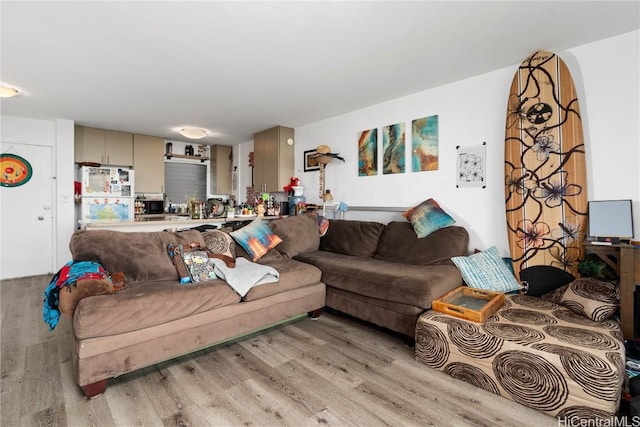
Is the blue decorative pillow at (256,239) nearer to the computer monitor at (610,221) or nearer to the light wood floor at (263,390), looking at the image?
the light wood floor at (263,390)

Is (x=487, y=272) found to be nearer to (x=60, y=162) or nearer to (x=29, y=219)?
(x=60, y=162)

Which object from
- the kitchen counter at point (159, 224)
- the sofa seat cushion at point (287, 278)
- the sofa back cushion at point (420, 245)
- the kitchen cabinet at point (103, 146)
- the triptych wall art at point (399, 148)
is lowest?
the sofa seat cushion at point (287, 278)

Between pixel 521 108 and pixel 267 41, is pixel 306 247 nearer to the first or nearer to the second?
pixel 267 41

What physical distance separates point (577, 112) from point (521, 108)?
41cm

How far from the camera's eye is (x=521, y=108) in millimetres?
2754

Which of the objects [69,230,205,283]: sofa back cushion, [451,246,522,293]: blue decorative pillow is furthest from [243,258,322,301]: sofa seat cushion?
[451,246,522,293]: blue decorative pillow

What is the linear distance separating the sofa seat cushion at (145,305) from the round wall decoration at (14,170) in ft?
13.7

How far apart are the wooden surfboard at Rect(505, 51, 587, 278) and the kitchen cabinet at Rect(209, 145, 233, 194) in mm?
5802

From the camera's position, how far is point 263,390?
1896 mm

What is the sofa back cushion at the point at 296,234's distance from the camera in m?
3.47

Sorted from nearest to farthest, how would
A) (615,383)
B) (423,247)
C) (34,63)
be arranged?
(615,383) < (34,63) < (423,247)

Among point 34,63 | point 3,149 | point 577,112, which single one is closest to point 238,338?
point 34,63

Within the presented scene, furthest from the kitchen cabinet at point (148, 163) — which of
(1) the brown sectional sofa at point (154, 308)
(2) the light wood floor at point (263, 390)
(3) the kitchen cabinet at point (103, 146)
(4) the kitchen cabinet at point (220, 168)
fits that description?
(1) the brown sectional sofa at point (154, 308)

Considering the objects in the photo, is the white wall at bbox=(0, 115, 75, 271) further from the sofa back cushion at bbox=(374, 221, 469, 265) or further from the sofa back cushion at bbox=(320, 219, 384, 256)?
the sofa back cushion at bbox=(374, 221, 469, 265)
